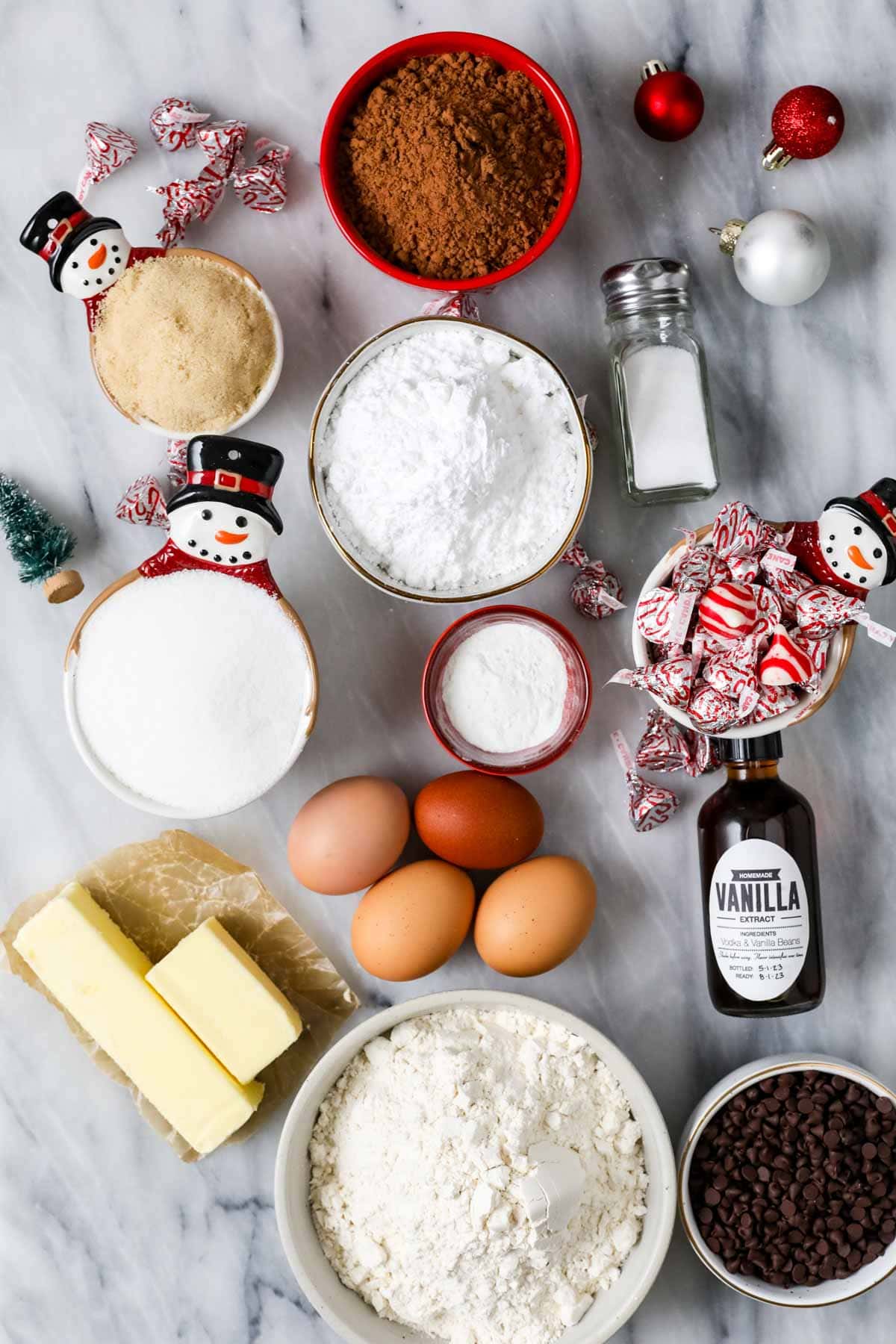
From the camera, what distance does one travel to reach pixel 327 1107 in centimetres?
119

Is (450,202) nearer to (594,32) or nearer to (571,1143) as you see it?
(594,32)

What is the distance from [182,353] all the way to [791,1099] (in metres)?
1.10

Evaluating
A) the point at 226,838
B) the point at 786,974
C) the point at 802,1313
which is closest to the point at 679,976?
the point at 786,974

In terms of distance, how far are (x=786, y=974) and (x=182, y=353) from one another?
97 cm

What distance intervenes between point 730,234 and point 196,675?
83cm

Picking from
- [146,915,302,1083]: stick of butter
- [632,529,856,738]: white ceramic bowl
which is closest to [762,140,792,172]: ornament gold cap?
[632,529,856,738]: white ceramic bowl

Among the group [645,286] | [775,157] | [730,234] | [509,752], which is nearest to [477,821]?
[509,752]

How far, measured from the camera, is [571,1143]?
1.14 meters

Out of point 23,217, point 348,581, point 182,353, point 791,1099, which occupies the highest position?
point 23,217

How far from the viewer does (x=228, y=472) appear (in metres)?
1.09

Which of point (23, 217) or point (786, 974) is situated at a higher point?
point (23, 217)

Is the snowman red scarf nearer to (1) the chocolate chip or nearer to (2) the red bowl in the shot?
(2) the red bowl

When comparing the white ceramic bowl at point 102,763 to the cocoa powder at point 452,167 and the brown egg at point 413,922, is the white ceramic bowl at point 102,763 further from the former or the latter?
the cocoa powder at point 452,167

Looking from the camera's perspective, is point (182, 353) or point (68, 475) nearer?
point (182, 353)
